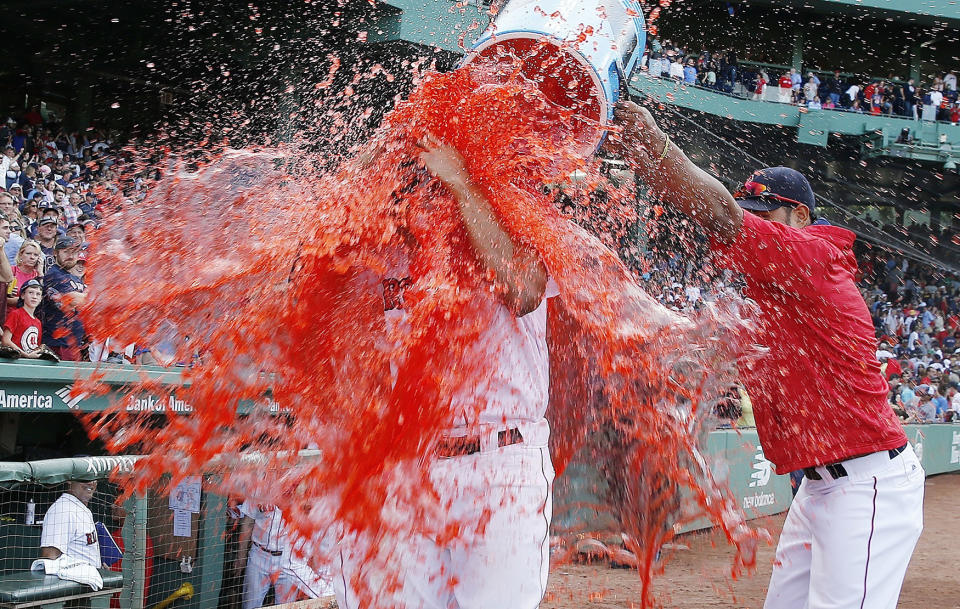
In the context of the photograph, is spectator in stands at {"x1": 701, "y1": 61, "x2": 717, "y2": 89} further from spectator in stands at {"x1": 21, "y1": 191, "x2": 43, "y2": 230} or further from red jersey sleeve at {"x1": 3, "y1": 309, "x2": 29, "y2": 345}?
red jersey sleeve at {"x1": 3, "y1": 309, "x2": 29, "y2": 345}

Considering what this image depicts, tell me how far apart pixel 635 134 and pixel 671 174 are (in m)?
0.22

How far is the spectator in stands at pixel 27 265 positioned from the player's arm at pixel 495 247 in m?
5.20

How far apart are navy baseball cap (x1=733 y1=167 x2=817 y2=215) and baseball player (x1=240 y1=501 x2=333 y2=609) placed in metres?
3.44

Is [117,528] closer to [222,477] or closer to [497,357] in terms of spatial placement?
[222,477]

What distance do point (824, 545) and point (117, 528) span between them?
3.72m

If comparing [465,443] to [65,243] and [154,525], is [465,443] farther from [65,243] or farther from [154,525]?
[65,243]

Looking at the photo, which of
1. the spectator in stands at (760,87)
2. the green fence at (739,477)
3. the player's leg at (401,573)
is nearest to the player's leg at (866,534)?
the green fence at (739,477)

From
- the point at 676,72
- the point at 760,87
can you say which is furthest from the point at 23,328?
the point at 760,87

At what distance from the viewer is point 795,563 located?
12.1ft

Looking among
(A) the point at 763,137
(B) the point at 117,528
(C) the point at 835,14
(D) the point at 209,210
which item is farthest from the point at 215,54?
(C) the point at 835,14

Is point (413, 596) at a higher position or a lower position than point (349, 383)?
Result: lower

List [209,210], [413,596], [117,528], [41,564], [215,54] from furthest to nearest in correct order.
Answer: [215,54], [117,528], [41,564], [209,210], [413,596]

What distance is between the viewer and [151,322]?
3.31 m

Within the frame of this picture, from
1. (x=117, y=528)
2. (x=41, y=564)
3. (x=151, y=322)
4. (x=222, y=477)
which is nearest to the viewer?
(x=151, y=322)
